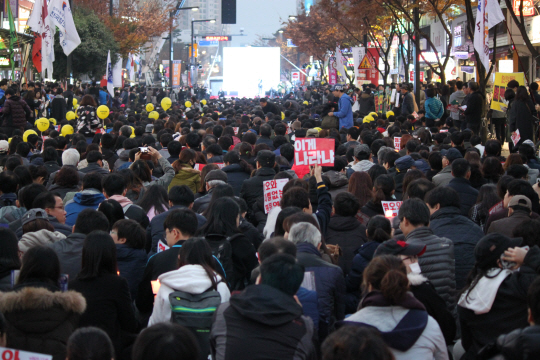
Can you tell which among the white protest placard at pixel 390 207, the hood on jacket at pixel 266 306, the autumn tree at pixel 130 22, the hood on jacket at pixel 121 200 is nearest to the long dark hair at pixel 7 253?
the hood on jacket at pixel 266 306

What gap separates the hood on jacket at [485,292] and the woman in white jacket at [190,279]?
5.21ft

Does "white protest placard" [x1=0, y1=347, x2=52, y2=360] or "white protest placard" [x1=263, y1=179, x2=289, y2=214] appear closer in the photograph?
"white protest placard" [x1=0, y1=347, x2=52, y2=360]

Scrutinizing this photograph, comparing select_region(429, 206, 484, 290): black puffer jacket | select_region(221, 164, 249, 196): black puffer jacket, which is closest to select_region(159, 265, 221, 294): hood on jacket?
select_region(429, 206, 484, 290): black puffer jacket

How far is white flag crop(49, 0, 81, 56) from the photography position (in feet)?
55.9

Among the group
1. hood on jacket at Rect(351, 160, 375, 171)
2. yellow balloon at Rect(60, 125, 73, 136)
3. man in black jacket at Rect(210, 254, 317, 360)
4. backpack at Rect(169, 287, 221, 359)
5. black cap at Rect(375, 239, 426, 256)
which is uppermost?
yellow balloon at Rect(60, 125, 73, 136)

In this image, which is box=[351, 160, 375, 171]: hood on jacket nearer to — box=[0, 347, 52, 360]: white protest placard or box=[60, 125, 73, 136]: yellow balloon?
box=[0, 347, 52, 360]: white protest placard

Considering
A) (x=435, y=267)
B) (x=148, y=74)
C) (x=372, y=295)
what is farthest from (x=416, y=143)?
(x=148, y=74)

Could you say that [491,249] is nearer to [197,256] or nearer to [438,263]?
[438,263]

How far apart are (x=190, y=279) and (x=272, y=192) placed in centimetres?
353

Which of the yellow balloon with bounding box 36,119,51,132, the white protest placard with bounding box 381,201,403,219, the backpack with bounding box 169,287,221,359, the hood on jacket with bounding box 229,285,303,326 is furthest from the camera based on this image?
the yellow balloon with bounding box 36,119,51,132

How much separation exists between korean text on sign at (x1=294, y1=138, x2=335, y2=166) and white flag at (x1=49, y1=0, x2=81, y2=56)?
398 inches

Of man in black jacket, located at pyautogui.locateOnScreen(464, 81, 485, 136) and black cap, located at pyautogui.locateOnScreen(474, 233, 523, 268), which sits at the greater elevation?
man in black jacket, located at pyautogui.locateOnScreen(464, 81, 485, 136)

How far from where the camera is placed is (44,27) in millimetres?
17375

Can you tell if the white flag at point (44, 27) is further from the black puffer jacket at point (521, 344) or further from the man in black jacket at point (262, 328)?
the black puffer jacket at point (521, 344)
